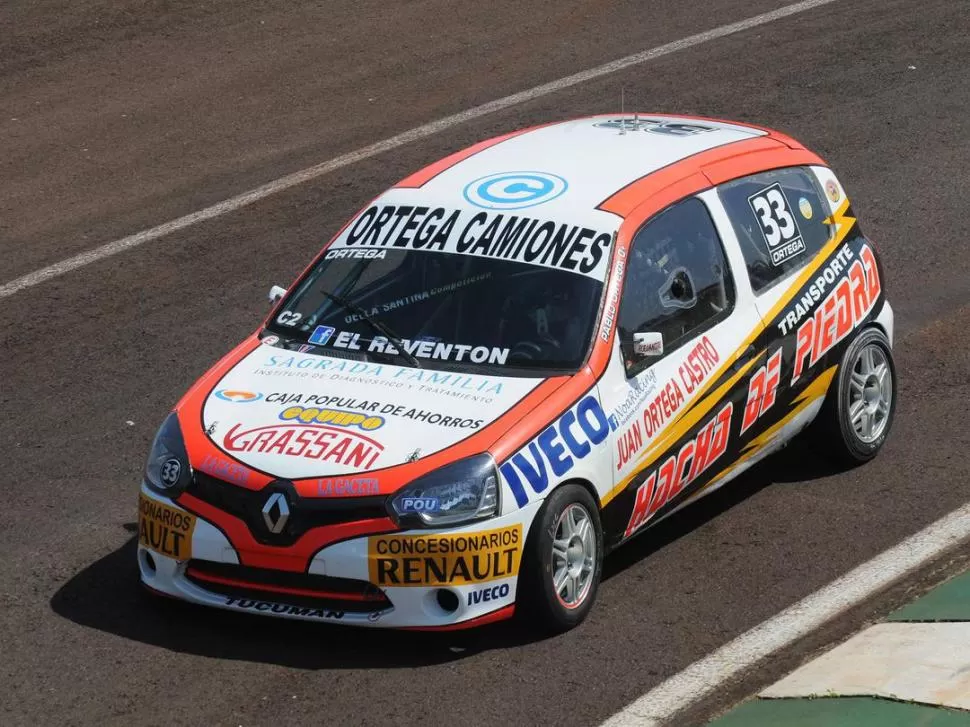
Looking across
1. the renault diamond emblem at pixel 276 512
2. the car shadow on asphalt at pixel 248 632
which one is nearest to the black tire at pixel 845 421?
the car shadow on asphalt at pixel 248 632

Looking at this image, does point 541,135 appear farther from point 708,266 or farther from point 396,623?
point 396,623

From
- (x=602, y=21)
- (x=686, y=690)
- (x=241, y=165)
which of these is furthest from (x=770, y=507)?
(x=602, y=21)

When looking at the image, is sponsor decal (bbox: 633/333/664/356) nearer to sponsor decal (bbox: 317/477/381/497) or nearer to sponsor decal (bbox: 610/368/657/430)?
sponsor decal (bbox: 610/368/657/430)

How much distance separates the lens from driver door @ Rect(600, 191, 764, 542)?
7266 mm

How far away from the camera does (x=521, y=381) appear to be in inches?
280

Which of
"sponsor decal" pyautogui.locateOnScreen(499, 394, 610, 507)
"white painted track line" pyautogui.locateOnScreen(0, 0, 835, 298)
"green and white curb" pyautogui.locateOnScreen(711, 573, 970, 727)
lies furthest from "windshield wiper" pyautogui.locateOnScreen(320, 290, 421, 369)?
"white painted track line" pyautogui.locateOnScreen(0, 0, 835, 298)

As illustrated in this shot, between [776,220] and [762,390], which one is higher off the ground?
[776,220]

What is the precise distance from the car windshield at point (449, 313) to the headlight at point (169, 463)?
814 mm

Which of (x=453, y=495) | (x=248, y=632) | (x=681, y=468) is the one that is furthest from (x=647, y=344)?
(x=248, y=632)

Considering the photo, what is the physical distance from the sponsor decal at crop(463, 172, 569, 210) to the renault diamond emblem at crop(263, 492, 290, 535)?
75.4 inches

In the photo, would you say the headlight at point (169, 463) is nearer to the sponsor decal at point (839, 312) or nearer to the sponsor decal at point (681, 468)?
the sponsor decal at point (681, 468)

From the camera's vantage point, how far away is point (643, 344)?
7.30m

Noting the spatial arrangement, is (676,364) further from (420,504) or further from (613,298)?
(420,504)

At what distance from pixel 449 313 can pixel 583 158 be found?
3.98 ft
